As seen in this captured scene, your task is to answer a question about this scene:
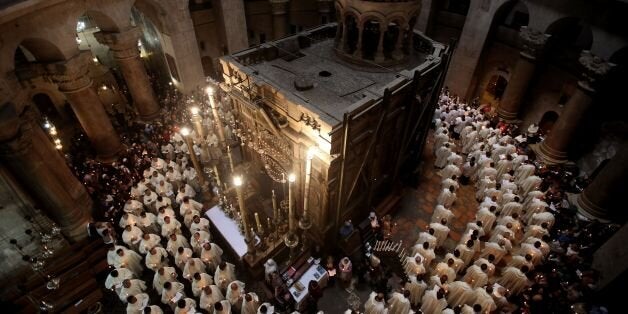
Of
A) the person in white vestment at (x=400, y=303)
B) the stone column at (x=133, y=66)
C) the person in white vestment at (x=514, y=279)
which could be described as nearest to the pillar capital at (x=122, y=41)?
the stone column at (x=133, y=66)

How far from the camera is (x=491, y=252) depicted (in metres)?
11.5

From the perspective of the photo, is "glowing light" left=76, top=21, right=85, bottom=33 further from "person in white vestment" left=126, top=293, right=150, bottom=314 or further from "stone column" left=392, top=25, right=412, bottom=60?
"stone column" left=392, top=25, right=412, bottom=60

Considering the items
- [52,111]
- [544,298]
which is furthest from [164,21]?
[544,298]

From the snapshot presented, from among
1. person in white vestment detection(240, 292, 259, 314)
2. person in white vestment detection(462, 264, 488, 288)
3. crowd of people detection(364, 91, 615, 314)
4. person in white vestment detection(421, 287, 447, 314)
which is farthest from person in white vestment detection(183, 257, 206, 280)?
person in white vestment detection(462, 264, 488, 288)

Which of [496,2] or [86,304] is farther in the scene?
[496,2]

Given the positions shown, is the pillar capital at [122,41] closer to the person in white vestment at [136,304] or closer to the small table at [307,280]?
the person in white vestment at [136,304]

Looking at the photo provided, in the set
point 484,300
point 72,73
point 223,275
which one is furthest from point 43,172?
point 484,300

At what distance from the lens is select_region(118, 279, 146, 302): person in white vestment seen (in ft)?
32.9

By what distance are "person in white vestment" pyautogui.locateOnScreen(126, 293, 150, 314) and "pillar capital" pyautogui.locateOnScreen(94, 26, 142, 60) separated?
11347 millimetres

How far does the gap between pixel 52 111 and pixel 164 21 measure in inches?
308

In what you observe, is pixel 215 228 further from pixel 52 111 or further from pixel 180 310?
pixel 52 111

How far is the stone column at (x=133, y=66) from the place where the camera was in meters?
14.9

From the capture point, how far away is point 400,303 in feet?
31.8

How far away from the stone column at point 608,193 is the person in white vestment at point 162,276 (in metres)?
16.0
